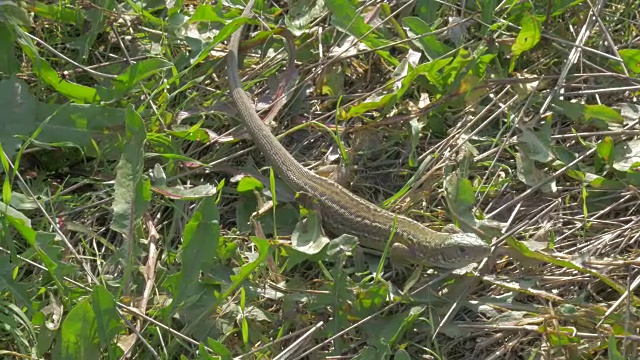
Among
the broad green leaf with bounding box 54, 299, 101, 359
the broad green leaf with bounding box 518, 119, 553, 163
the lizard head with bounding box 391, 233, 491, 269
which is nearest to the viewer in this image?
the broad green leaf with bounding box 54, 299, 101, 359

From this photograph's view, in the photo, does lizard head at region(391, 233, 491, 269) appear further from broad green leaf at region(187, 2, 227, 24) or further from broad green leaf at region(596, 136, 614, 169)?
broad green leaf at region(187, 2, 227, 24)

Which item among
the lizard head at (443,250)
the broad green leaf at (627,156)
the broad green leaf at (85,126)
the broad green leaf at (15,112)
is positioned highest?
the broad green leaf at (15,112)

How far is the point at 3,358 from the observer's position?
3.35 metres

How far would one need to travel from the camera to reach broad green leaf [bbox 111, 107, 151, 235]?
11.6 feet

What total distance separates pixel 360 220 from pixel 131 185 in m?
0.94

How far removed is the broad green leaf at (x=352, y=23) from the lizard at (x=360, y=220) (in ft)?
1.69

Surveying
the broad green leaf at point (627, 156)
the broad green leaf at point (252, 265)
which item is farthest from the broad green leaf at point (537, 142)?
the broad green leaf at point (252, 265)

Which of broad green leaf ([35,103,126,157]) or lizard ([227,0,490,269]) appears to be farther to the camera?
broad green leaf ([35,103,126,157])

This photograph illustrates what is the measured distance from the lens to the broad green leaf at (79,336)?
3.23 meters

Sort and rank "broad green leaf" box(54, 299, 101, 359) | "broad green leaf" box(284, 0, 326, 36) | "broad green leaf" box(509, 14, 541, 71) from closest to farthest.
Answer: "broad green leaf" box(54, 299, 101, 359) → "broad green leaf" box(509, 14, 541, 71) → "broad green leaf" box(284, 0, 326, 36)

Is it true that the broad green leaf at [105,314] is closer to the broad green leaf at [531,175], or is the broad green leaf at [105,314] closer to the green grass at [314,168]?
the green grass at [314,168]

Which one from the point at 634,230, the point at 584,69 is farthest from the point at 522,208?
the point at 584,69

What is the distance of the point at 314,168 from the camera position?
411 cm

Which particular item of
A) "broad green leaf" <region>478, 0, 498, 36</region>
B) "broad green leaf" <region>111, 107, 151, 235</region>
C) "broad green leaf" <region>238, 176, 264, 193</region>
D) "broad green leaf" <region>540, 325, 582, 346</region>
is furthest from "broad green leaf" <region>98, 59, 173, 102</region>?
"broad green leaf" <region>540, 325, 582, 346</region>
